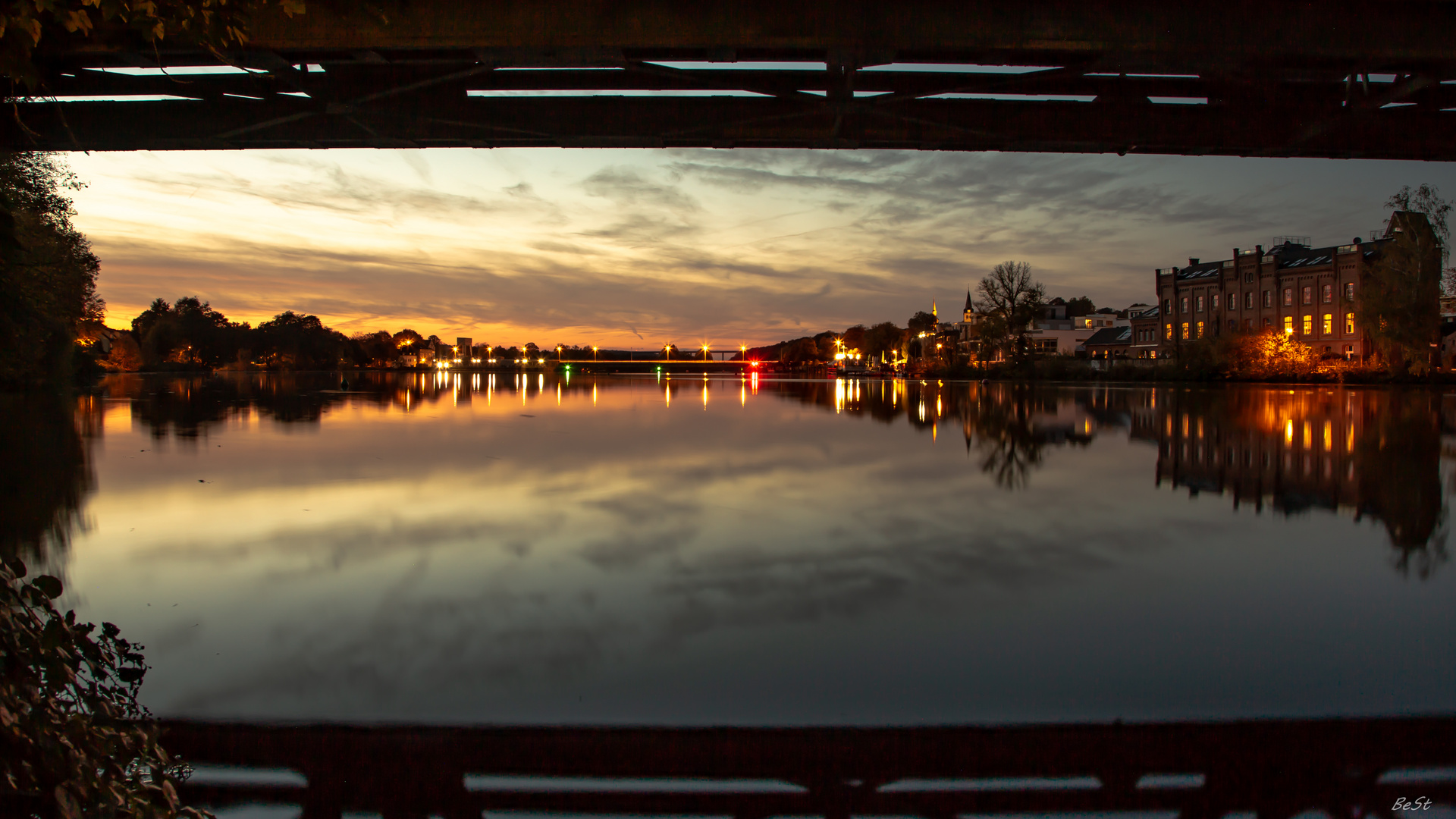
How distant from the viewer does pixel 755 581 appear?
6.87m

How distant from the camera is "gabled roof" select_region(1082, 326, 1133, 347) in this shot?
120 m

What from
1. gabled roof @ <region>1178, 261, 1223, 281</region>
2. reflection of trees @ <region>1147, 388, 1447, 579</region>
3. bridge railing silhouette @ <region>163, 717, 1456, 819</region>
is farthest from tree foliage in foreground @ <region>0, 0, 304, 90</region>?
gabled roof @ <region>1178, 261, 1223, 281</region>

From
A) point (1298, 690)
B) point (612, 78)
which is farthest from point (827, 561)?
point (612, 78)

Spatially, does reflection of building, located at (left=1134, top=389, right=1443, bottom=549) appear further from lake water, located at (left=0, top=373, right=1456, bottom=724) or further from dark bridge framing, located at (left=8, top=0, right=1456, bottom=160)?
dark bridge framing, located at (left=8, top=0, right=1456, bottom=160)

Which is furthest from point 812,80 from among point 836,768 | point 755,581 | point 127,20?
point 836,768

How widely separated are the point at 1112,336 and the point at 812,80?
13128cm

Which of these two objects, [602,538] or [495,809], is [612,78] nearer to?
[602,538]

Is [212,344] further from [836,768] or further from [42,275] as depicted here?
[836,768]

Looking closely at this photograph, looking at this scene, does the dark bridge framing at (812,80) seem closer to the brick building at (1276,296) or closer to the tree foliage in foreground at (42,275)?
the tree foliage in foreground at (42,275)

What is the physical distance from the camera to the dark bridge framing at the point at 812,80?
22.3ft

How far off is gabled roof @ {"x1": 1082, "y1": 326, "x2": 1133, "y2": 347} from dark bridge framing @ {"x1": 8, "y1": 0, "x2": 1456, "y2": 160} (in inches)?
4814

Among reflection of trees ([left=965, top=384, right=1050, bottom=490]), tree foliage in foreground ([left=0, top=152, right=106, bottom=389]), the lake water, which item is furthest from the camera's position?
tree foliage in foreground ([left=0, top=152, right=106, bottom=389])

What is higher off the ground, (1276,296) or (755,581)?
(1276,296)

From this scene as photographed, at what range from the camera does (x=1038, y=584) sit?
22.2ft
